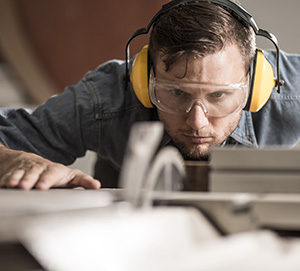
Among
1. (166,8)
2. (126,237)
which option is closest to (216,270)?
(126,237)

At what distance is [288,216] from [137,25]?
2.18 metres

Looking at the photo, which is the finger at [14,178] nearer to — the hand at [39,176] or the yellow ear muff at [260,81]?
the hand at [39,176]

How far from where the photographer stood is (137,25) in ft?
8.70

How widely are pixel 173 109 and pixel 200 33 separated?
255mm

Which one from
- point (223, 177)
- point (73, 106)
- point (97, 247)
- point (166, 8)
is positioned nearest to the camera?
point (97, 247)

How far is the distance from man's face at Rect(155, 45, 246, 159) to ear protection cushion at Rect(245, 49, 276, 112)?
0.14 feet

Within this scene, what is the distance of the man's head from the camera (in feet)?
4.53

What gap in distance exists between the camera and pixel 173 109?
1.42 m

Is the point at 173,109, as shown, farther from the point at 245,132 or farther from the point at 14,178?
the point at 14,178

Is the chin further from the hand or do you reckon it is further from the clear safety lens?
the hand

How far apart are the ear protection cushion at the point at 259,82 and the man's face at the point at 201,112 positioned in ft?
0.14

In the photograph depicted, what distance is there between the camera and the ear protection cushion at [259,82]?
4.80 feet

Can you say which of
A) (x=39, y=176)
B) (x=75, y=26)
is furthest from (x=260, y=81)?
(x=75, y=26)

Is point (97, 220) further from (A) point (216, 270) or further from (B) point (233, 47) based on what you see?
(B) point (233, 47)
